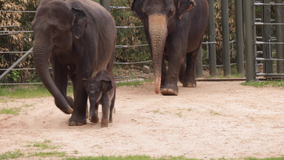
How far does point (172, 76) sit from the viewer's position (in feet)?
30.1

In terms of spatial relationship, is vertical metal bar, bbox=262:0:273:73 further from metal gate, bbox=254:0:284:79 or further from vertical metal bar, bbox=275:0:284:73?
vertical metal bar, bbox=275:0:284:73

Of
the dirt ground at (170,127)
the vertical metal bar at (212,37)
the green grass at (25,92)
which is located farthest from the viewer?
the vertical metal bar at (212,37)

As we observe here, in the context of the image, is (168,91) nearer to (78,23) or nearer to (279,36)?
(78,23)

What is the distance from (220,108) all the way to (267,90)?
2.25m

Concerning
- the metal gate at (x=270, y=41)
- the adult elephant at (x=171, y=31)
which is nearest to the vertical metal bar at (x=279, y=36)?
the metal gate at (x=270, y=41)

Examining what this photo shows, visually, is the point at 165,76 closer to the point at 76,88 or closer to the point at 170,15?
the point at 170,15

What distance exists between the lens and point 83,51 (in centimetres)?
650

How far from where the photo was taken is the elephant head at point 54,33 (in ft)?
19.4

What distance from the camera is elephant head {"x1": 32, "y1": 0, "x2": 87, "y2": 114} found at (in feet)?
19.4

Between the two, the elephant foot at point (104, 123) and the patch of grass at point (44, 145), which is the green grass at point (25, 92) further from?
the patch of grass at point (44, 145)

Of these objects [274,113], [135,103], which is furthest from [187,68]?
[274,113]

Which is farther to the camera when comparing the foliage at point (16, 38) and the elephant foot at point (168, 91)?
the foliage at point (16, 38)

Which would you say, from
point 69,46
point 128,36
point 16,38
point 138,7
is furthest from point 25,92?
point 128,36

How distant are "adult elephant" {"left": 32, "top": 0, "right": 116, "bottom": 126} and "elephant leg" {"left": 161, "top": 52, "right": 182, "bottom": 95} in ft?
6.89
